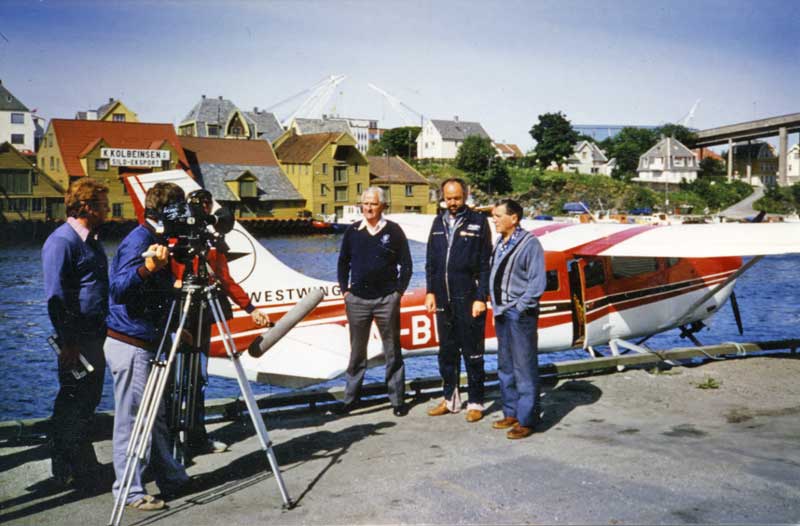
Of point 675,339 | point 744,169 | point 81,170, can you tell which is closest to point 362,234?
point 675,339

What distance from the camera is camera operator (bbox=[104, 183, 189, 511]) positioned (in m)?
4.07

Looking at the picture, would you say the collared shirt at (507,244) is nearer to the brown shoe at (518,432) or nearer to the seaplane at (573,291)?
the brown shoe at (518,432)

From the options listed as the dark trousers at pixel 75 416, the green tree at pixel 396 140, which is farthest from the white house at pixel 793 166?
the dark trousers at pixel 75 416

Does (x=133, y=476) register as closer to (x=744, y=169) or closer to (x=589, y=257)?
(x=589, y=257)

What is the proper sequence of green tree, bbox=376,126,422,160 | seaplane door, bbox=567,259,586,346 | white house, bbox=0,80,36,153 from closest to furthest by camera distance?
seaplane door, bbox=567,259,586,346, white house, bbox=0,80,36,153, green tree, bbox=376,126,422,160

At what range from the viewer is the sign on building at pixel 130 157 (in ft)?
174

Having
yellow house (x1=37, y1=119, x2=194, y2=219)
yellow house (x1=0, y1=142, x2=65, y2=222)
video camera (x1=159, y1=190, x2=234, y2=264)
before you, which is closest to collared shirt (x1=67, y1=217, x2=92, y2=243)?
video camera (x1=159, y1=190, x2=234, y2=264)

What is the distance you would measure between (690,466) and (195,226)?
3.44 metres

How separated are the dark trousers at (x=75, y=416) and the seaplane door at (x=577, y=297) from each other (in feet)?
17.8

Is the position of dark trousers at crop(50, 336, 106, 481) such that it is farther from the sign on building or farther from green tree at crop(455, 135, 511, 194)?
green tree at crop(455, 135, 511, 194)

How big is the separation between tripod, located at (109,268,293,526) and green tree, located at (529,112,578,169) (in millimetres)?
98022

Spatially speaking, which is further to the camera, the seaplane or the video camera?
the seaplane

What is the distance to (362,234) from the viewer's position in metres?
6.29

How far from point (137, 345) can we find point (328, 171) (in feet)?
209
